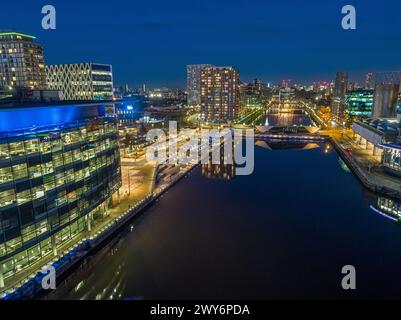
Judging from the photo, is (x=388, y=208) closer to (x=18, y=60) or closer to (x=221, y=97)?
(x=221, y=97)

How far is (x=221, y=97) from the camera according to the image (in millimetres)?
129000

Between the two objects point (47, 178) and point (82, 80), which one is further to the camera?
point (82, 80)

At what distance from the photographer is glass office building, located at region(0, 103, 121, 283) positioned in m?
19.5

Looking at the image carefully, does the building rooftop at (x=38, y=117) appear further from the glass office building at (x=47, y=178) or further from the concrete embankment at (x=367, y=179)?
the concrete embankment at (x=367, y=179)

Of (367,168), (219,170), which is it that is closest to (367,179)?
(367,168)

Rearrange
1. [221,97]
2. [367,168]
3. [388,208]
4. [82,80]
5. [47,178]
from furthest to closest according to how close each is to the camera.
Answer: [221,97], [82,80], [367,168], [388,208], [47,178]

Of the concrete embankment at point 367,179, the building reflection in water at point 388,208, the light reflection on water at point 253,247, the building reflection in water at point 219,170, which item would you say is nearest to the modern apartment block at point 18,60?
the building reflection in water at point 219,170

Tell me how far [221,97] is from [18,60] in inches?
Result: 2895

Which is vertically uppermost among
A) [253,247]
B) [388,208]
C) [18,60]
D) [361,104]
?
[18,60]

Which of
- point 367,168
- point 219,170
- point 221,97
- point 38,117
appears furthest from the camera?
point 221,97

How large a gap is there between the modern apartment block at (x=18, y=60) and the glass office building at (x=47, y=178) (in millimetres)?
74118
